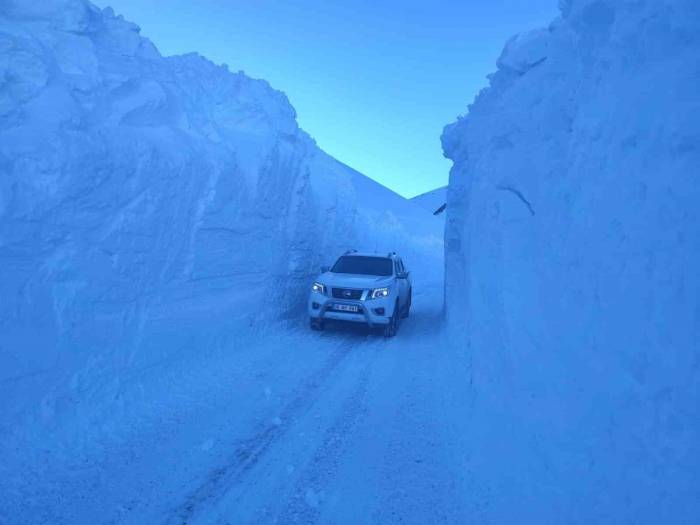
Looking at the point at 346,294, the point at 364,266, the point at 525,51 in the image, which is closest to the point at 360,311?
the point at 346,294

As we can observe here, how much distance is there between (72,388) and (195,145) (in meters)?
4.23

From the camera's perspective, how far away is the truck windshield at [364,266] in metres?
9.34

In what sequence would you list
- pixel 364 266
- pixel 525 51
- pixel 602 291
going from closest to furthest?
pixel 602 291, pixel 525 51, pixel 364 266

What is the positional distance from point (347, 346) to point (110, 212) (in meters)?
4.69

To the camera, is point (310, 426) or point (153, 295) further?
point (153, 295)

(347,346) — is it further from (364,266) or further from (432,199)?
(432,199)

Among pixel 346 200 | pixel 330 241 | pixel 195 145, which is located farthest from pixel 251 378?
pixel 346 200

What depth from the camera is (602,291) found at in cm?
264

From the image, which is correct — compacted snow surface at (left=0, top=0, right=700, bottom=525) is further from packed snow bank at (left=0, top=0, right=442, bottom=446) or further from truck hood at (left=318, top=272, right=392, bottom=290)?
truck hood at (left=318, top=272, right=392, bottom=290)

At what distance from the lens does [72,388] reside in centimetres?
413

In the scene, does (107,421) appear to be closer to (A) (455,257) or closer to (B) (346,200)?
(A) (455,257)

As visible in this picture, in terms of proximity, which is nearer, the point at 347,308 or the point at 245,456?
the point at 245,456

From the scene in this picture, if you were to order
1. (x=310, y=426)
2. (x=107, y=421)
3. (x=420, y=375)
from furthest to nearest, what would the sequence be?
(x=420, y=375), (x=310, y=426), (x=107, y=421)

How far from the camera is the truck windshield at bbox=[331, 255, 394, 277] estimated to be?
30.7ft
